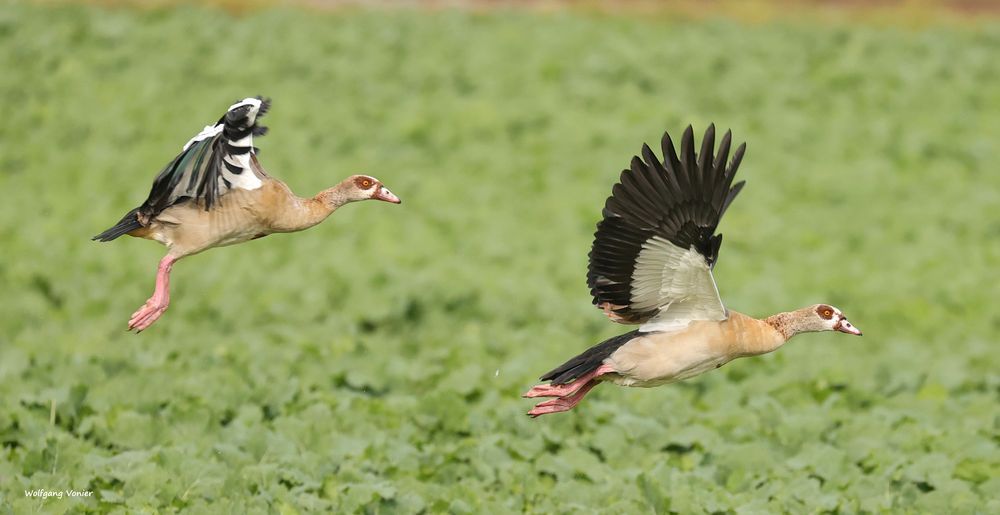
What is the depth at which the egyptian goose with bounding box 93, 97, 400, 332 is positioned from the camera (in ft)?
25.8

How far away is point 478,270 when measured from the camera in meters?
18.8

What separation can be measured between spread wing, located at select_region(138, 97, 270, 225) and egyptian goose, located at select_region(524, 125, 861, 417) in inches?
79.7

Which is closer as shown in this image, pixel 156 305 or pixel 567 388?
pixel 156 305

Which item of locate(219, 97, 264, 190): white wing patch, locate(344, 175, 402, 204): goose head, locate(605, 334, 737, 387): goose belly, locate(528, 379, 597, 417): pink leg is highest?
locate(344, 175, 402, 204): goose head

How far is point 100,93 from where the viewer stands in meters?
24.6

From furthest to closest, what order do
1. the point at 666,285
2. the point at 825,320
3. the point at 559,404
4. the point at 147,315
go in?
the point at 825,320 → the point at 559,404 → the point at 666,285 → the point at 147,315

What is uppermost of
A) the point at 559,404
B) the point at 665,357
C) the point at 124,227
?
the point at 124,227

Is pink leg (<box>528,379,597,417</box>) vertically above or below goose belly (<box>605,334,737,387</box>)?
below

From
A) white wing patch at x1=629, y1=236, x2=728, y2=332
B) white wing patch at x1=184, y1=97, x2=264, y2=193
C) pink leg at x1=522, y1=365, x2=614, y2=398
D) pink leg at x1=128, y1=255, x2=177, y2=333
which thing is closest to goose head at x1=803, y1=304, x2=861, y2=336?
white wing patch at x1=629, y1=236, x2=728, y2=332

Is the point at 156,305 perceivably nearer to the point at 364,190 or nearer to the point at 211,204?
the point at 211,204

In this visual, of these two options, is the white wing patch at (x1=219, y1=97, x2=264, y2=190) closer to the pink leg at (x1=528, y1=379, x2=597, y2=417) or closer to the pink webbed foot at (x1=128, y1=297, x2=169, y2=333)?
the pink webbed foot at (x1=128, y1=297, x2=169, y2=333)

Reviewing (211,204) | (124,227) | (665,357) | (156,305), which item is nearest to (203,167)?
(211,204)

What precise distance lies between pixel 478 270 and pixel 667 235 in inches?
435

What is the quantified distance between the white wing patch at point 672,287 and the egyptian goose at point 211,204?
4.91ft
